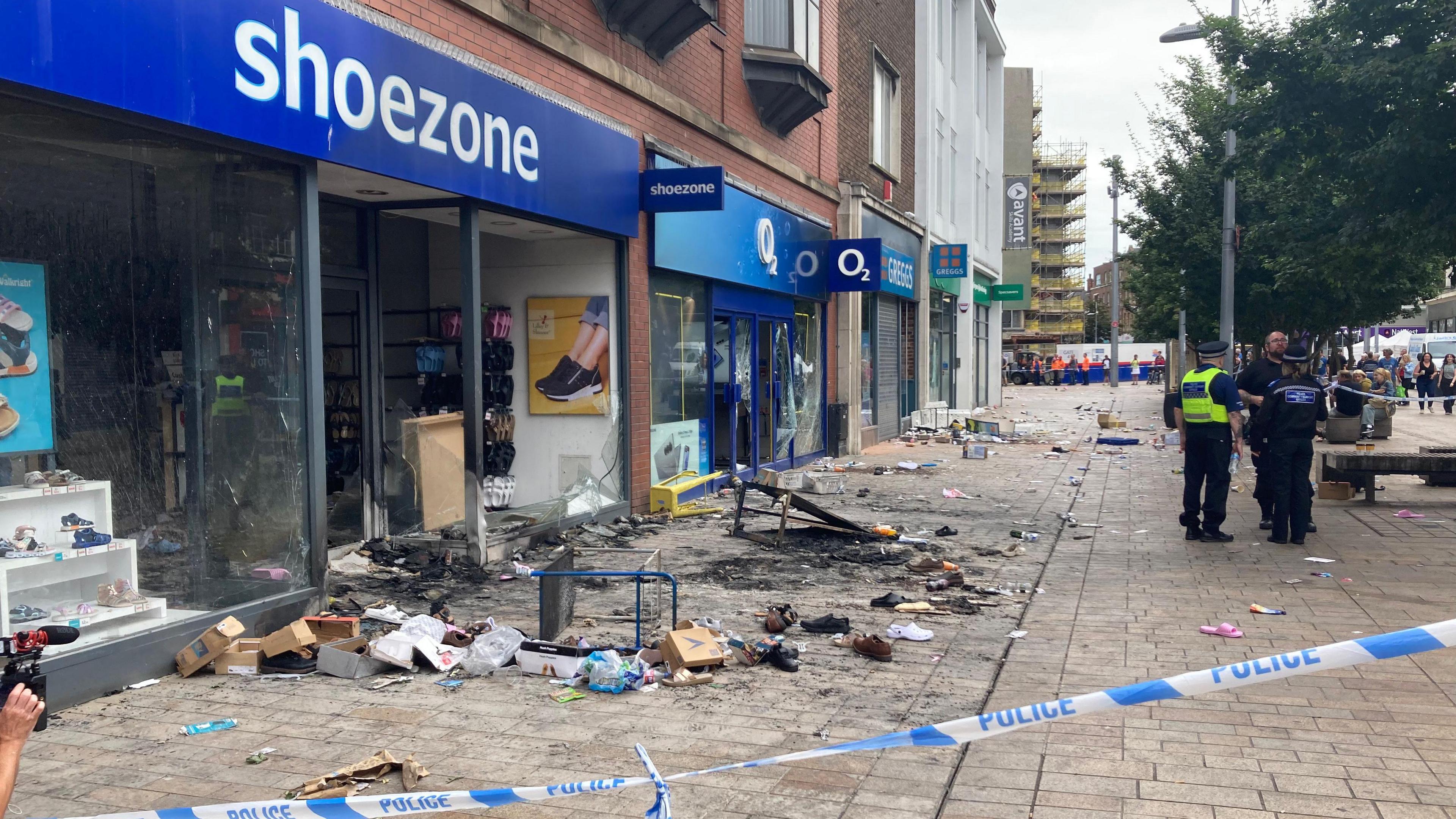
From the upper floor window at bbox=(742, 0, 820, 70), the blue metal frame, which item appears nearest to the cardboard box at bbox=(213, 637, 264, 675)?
the blue metal frame

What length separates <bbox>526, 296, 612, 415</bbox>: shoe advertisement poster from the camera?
10.8m

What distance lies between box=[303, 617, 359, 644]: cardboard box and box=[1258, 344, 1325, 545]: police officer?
7865 mm

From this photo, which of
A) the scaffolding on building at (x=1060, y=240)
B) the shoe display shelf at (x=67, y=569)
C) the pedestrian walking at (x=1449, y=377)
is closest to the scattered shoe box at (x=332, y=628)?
the shoe display shelf at (x=67, y=569)

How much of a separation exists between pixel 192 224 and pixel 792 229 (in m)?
10.7

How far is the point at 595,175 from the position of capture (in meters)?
10.1

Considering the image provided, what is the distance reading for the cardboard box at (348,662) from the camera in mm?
5711

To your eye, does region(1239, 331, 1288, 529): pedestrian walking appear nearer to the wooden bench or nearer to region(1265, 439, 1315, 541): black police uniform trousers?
region(1265, 439, 1315, 541): black police uniform trousers

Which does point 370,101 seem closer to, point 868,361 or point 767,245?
point 767,245

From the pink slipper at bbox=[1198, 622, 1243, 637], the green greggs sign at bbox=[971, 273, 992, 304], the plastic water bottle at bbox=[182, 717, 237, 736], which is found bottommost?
the pink slipper at bbox=[1198, 622, 1243, 637]

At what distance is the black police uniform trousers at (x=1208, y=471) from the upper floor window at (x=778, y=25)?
7373mm

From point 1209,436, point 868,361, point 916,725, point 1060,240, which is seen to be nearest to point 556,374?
point 1209,436

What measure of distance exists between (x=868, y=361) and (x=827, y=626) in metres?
14.1

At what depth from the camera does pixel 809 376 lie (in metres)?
17.6

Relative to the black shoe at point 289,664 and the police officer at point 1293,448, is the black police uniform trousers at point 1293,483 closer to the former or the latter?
the police officer at point 1293,448
